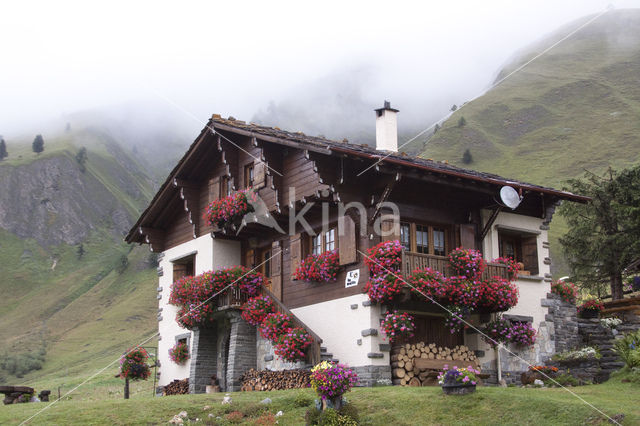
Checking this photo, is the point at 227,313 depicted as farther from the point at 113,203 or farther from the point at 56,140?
the point at 56,140

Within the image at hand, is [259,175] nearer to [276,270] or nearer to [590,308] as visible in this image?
[276,270]

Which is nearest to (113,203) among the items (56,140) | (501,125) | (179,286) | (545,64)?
(56,140)

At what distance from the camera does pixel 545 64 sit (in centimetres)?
14612

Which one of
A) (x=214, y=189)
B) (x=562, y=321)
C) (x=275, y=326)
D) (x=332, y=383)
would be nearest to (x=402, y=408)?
(x=332, y=383)

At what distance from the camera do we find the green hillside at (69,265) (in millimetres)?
69562

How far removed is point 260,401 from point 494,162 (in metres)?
81.0

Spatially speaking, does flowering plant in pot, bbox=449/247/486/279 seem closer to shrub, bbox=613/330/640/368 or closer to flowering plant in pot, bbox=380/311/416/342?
flowering plant in pot, bbox=380/311/416/342

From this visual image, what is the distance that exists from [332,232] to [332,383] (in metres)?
8.17

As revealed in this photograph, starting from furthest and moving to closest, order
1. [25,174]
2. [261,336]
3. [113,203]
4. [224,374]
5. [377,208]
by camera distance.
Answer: [113,203]
[25,174]
[224,374]
[261,336]
[377,208]

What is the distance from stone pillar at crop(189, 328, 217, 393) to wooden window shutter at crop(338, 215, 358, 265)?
277 inches

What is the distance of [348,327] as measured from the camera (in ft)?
71.1

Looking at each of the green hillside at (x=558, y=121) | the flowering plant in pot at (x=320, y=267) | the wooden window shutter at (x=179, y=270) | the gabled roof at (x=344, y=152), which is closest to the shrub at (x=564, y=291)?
the gabled roof at (x=344, y=152)

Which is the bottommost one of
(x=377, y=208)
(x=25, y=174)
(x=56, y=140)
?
(x=377, y=208)

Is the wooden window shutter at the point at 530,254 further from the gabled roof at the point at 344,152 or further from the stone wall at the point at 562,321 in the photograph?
the gabled roof at the point at 344,152
